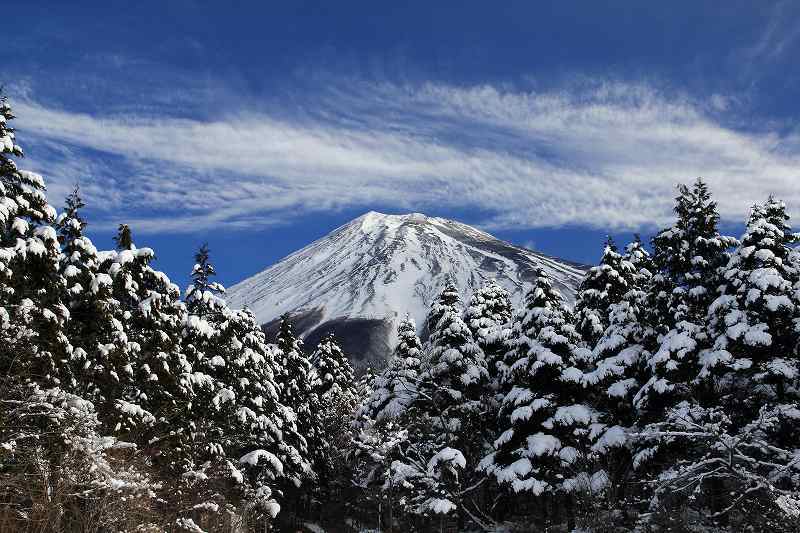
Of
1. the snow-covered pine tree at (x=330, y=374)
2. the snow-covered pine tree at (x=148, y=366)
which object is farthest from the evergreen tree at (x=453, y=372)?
the snow-covered pine tree at (x=330, y=374)

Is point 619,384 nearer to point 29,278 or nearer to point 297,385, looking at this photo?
point 29,278

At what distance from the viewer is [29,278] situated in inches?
589

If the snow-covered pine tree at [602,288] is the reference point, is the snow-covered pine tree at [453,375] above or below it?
below

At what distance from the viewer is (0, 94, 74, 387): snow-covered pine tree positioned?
12891 millimetres

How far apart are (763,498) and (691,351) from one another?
14.7 feet

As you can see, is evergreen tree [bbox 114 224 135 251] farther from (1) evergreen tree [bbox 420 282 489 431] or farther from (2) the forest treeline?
(1) evergreen tree [bbox 420 282 489 431]

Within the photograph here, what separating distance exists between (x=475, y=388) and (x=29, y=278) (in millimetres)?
17988

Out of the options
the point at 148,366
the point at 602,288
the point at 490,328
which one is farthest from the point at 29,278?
the point at 602,288

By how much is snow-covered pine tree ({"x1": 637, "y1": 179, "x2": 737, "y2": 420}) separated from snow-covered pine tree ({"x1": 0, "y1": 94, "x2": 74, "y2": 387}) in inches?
634

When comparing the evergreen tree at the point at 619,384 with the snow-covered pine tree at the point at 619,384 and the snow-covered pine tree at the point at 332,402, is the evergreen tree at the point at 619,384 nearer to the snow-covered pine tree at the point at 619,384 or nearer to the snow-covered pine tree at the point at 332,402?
the snow-covered pine tree at the point at 619,384

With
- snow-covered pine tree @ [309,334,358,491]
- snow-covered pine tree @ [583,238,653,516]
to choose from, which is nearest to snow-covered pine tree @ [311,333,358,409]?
snow-covered pine tree @ [309,334,358,491]

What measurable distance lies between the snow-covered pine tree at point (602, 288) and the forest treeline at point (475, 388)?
0.09m

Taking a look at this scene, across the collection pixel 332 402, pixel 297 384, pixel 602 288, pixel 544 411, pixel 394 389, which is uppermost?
pixel 602 288

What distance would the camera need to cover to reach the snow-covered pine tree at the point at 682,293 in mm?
19328
